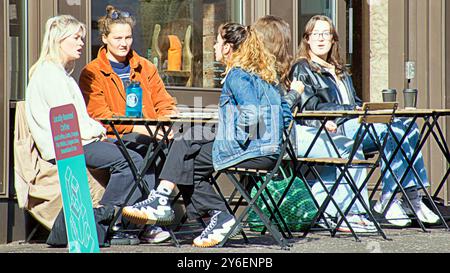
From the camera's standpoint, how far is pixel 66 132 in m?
5.14

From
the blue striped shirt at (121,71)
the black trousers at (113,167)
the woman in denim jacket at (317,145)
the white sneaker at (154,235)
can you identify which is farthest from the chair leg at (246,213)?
the blue striped shirt at (121,71)

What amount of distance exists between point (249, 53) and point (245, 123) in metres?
0.49

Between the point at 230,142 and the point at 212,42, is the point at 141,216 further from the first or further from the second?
the point at 212,42

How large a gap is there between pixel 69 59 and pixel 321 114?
182cm


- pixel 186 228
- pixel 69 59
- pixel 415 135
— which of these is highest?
pixel 69 59

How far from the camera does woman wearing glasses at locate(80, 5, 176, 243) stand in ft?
23.6

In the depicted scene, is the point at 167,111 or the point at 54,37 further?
the point at 167,111

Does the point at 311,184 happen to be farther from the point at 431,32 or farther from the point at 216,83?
the point at 431,32

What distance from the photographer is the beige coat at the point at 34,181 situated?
6.94 meters

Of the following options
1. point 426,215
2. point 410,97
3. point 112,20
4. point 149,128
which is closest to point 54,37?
point 112,20

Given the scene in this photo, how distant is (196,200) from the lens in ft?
22.6

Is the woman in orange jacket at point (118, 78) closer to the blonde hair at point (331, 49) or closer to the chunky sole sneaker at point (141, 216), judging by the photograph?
the chunky sole sneaker at point (141, 216)
